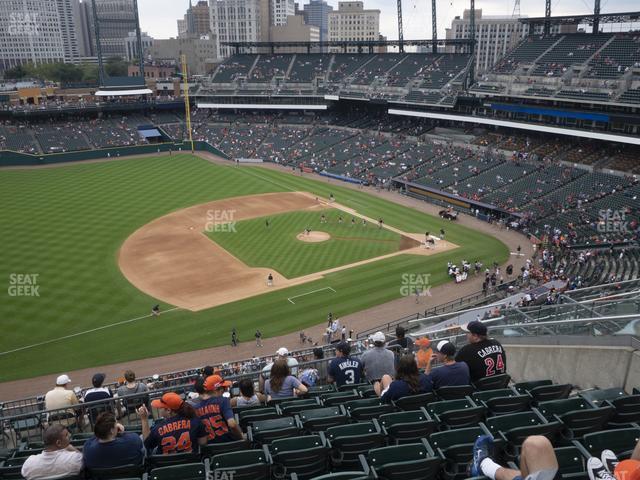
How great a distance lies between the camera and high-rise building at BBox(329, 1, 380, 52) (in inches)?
7239

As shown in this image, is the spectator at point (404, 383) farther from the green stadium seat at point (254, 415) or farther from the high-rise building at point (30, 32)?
the high-rise building at point (30, 32)

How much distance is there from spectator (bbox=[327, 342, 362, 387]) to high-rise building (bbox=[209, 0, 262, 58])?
606 ft

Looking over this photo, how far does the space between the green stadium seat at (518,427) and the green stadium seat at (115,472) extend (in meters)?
4.73

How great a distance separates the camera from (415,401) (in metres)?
8.29

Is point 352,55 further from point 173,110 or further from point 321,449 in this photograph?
point 321,449

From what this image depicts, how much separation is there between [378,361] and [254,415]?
295cm

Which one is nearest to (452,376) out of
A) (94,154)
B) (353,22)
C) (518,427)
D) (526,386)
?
(526,386)

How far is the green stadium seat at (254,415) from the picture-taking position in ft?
27.2

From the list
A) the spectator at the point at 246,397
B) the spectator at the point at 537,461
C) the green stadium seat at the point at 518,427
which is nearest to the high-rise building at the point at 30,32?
the spectator at the point at 246,397

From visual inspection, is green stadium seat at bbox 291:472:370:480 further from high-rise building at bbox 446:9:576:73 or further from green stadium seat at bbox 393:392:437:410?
high-rise building at bbox 446:9:576:73

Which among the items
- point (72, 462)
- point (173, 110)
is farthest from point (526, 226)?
point (173, 110)

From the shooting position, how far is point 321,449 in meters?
6.63

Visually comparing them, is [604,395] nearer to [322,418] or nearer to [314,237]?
[322,418]

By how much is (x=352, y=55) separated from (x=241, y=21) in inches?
4319
